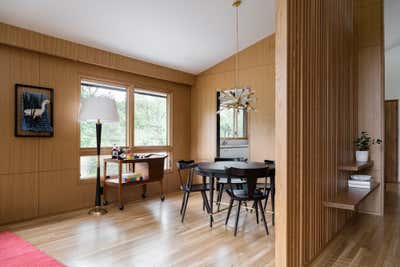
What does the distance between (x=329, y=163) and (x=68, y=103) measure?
13.0 ft

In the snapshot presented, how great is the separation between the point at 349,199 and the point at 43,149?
13.9 ft

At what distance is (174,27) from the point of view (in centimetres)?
451

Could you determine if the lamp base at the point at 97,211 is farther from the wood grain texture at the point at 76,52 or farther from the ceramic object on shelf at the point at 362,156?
the ceramic object on shelf at the point at 362,156

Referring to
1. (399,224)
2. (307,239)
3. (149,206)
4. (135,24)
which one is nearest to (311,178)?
(307,239)

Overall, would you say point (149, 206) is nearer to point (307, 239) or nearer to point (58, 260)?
point (58, 260)

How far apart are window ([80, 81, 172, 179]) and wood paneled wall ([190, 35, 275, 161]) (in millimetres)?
801

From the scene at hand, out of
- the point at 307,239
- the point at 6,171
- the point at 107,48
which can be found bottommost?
the point at 307,239

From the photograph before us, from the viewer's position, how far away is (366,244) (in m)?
3.08

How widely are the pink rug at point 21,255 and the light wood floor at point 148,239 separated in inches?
3.5

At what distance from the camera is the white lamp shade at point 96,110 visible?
164 inches

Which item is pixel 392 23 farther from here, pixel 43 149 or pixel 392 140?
pixel 43 149

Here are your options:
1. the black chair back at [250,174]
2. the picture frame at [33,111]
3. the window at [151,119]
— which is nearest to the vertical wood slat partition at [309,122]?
the black chair back at [250,174]

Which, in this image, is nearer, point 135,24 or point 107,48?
point 135,24

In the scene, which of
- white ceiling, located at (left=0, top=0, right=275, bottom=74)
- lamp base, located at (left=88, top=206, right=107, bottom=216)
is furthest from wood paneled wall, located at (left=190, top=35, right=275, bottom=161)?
lamp base, located at (left=88, top=206, right=107, bottom=216)
